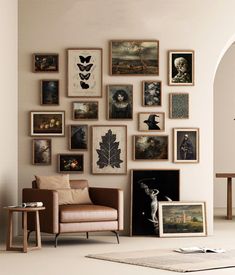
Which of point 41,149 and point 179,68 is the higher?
point 179,68

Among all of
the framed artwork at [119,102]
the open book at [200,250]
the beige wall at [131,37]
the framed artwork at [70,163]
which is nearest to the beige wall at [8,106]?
the beige wall at [131,37]

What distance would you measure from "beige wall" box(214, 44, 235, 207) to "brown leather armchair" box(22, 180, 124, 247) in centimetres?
627

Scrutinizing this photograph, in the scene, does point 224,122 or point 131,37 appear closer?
point 131,37

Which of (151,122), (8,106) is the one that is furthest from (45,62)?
(151,122)

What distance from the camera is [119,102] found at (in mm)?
11102

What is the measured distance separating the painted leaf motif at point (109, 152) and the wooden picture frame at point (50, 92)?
800 millimetres

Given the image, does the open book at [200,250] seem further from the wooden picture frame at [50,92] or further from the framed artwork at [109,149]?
the wooden picture frame at [50,92]

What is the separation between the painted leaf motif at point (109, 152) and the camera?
11.1 m

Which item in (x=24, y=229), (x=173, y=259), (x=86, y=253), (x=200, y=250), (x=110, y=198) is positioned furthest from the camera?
(x=110, y=198)

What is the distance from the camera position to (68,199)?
34.0 ft

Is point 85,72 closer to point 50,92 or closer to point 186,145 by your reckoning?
point 50,92

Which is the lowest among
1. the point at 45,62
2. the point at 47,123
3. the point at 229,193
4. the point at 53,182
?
the point at 229,193

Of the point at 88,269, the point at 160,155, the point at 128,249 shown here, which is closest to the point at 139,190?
the point at 160,155

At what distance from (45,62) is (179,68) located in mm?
1781
